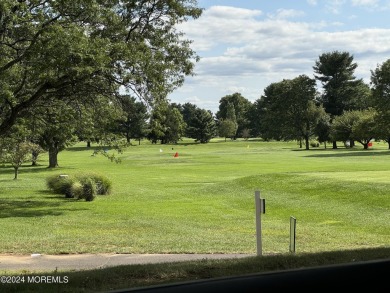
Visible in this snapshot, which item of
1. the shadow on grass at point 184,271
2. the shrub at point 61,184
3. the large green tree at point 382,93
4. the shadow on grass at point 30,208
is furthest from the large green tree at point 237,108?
the shadow on grass at point 184,271

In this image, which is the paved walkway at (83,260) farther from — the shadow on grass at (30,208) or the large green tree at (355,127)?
the large green tree at (355,127)

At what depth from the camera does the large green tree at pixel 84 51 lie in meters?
14.6

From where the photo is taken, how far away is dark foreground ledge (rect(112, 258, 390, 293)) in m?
3.27

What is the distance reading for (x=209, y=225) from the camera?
17234mm

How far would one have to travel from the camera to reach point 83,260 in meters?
10.1

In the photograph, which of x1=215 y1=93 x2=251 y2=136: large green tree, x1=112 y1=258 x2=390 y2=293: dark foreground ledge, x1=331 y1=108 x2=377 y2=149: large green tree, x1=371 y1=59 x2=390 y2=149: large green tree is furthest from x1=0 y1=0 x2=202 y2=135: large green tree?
x1=215 y1=93 x2=251 y2=136: large green tree

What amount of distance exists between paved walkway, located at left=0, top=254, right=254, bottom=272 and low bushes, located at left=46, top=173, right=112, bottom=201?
14.9 meters

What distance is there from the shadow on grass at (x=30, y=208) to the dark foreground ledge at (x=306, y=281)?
58.4ft

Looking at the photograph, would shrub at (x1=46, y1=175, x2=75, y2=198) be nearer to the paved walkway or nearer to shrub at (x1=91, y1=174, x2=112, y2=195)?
shrub at (x1=91, y1=174, x2=112, y2=195)

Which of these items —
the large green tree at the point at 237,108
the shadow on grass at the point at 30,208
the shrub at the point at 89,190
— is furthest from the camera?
the large green tree at the point at 237,108

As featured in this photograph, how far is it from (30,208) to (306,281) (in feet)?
67.6

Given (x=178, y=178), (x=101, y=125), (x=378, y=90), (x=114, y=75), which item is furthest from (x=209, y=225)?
(x=378, y=90)

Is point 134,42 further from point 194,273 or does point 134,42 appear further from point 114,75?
point 194,273

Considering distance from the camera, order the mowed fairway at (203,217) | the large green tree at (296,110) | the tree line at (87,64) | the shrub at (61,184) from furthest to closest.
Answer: the large green tree at (296,110) → the shrub at (61,184) → the tree line at (87,64) → the mowed fairway at (203,217)
